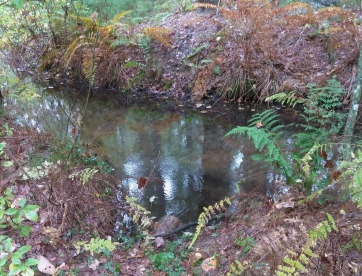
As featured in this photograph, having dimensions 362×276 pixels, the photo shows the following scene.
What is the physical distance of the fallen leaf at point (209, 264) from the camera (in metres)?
2.78

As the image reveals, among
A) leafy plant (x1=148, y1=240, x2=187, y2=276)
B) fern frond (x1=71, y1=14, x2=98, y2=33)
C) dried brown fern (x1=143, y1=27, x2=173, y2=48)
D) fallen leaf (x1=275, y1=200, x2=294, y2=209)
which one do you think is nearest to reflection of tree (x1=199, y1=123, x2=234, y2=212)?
leafy plant (x1=148, y1=240, x2=187, y2=276)

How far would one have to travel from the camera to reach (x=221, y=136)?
6258 millimetres

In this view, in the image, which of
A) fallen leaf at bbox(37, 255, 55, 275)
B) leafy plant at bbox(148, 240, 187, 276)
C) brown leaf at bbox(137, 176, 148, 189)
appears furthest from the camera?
brown leaf at bbox(137, 176, 148, 189)

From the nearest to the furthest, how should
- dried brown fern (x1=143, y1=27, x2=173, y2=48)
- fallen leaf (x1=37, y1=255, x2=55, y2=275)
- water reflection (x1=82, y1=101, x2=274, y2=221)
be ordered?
fallen leaf (x1=37, y1=255, x2=55, y2=275), water reflection (x1=82, y1=101, x2=274, y2=221), dried brown fern (x1=143, y1=27, x2=173, y2=48)

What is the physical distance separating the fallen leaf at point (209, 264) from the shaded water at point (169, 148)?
4.02 feet

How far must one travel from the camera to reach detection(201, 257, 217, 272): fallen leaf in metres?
2.78

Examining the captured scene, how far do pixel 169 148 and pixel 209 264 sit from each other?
10.8 feet

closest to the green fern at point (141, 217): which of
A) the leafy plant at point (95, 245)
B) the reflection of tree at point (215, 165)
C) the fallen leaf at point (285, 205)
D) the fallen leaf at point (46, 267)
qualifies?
the leafy plant at point (95, 245)

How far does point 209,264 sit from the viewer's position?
2818 mm

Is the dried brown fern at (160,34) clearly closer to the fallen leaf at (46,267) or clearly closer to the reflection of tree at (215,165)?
the reflection of tree at (215,165)

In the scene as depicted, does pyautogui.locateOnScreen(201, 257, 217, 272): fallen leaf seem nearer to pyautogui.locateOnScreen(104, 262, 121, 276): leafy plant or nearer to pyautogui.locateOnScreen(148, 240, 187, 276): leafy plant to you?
pyautogui.locateOnScreen(148, 240, 187, 276): leafy plant

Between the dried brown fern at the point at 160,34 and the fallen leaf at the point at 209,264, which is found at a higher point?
the dried brown fern at the point at 160,34

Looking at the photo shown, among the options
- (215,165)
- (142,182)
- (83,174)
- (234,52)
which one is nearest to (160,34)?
(234,52)

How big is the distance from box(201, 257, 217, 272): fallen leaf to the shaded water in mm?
1224
